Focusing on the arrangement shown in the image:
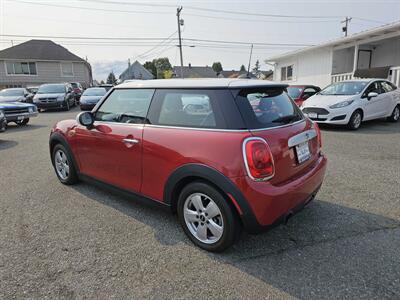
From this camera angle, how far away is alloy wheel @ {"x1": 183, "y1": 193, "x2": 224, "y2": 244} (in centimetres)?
270

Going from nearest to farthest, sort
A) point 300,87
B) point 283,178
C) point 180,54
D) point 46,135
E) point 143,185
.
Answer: point 283,178 < point 143,185 < point 46,135 < point 300,87 < point 180,54

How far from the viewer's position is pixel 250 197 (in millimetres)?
2414

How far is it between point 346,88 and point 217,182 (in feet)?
28.8

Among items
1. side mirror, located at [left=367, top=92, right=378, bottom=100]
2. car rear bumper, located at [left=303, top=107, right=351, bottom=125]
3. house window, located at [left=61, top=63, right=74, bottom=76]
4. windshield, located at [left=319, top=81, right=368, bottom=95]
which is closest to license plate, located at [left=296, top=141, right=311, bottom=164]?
car rear bumper, located at [left=303, top=107, right=351, bottom=125]

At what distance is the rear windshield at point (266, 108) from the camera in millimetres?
2609

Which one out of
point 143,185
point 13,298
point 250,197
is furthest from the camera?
point 143,185

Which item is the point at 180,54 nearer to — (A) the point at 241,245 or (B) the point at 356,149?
(B) the point at 356,149

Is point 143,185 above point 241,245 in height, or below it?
above

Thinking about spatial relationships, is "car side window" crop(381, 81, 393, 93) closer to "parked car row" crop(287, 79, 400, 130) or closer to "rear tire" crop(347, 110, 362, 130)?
"parked car row" crop(287, 79, 400, 130)

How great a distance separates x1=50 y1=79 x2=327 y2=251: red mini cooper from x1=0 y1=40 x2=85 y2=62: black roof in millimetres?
36797

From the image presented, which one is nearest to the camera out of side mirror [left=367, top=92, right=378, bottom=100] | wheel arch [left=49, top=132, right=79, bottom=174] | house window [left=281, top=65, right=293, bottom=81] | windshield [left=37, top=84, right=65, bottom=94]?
wheel arch [left=49, top=132, right=79, bottom=174]

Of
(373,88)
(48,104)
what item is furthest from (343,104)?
(48,104)

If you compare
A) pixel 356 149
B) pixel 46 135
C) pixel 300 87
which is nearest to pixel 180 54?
pixel 300 87

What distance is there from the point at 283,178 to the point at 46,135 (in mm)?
8885
